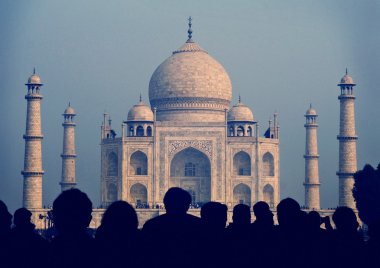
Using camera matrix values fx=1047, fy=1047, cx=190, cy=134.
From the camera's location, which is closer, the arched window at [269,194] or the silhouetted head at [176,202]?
the silhouetted head at [176,202]

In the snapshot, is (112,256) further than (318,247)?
No

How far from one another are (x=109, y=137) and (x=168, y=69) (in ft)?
14.9

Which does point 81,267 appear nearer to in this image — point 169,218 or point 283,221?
point 169,218

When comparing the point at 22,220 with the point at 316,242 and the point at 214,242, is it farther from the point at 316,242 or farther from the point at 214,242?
the point at 316,242

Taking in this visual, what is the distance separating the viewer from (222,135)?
50250 millimetres

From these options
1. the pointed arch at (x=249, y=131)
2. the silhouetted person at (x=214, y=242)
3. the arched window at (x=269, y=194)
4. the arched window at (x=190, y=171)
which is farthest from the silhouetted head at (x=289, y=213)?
the pointed arch at (x=249, y=131)

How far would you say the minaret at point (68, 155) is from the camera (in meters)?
52.2

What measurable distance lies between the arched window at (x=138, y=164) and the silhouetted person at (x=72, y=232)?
4253 centimetres

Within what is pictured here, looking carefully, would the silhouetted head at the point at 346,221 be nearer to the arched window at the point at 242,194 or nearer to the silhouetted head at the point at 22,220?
the silhouetted head at the point at 22,220

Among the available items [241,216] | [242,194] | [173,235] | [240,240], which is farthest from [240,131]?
[173,235]

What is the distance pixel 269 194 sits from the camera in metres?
51.0

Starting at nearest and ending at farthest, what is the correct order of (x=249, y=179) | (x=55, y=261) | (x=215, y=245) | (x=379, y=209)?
(x=55, y=261)
(x=215, y=245)
(x=379, y=209)
(x=249, y=179)

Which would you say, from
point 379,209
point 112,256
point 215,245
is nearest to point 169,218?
point 215,245

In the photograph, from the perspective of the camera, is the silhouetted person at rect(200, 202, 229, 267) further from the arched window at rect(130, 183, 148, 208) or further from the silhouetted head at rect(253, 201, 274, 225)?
the arched window at rect(130, 183, 148, 208)
